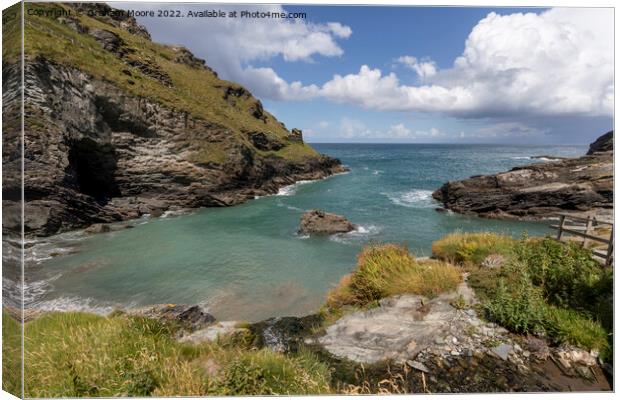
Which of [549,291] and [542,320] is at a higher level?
[549,291]

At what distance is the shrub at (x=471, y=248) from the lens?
27.9 ft

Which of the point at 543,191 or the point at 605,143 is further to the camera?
the point at 543,191

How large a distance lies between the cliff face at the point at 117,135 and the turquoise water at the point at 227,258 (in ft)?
14.3

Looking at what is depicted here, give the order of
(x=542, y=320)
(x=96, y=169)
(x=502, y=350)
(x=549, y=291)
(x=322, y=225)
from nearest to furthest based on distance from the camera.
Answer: (x=502, y=350) → (x=542, y=320) → (x=549, y=291) → (x=322, y=225) → (x=96, y=169)

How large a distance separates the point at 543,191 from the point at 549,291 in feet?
114

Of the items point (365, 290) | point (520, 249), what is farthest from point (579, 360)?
point (365, 290)

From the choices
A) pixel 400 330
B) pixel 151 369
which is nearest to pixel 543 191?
pixel 400 330

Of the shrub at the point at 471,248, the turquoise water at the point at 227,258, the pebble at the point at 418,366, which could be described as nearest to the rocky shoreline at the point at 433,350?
the pebble at the point at 418,366

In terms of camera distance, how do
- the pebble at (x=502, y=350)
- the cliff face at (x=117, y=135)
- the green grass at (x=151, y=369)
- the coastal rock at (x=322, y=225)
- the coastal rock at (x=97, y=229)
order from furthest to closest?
the cliff face at (x=117, y=135), the coastal rock at (x=97, y=229), the coastal rock at (x=322, y=225), the pebble at (x=502, y=350), the green grass at (x=151, y=369)

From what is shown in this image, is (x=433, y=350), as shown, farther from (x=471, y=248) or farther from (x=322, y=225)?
(x=322, y=225)

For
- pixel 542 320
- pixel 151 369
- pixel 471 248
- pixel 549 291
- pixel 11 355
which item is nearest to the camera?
pixel 151 369

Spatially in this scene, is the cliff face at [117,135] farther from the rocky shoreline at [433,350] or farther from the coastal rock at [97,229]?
the rocky shoreline at [433,350]

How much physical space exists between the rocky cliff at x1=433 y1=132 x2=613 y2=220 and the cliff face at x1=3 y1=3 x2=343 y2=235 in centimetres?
2800

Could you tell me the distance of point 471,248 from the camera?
8.95 metres
